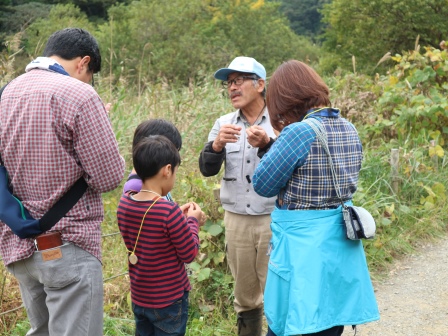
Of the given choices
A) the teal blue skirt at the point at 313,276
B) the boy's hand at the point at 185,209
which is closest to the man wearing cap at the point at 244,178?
the boy's hand at the point at 185,209

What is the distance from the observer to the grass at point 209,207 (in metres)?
4.25

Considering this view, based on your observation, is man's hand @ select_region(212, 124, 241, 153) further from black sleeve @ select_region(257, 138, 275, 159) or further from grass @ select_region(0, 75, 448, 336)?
grass @ select_region(0, 75, 448, 336)

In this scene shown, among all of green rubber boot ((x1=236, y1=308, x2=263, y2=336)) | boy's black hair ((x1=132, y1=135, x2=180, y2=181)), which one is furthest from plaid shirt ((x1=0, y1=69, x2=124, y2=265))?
green rubber boot ((x1=236, y1=308, x2=263, y2=336))

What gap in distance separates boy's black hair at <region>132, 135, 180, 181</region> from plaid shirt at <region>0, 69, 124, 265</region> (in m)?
0.13

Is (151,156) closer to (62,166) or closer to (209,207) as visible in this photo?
(62,166)

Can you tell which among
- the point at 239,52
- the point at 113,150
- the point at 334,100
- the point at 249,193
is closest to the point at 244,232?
the point at 249,193

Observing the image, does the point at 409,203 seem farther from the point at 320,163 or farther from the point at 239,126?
the point at 320,163

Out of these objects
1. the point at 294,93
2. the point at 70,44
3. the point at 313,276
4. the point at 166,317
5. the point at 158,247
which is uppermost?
the point at 70,44

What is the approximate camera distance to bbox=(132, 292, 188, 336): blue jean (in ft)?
9.53

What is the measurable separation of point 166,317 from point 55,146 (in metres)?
0.95

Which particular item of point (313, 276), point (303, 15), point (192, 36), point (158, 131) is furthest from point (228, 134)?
point (303, 15)

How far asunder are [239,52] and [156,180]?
2016 cm

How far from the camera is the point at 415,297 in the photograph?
192 inches

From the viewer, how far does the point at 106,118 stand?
8.82 feet
